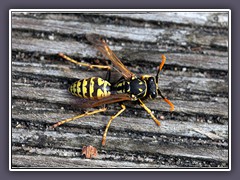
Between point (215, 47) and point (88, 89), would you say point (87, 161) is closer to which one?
point (88, 89)

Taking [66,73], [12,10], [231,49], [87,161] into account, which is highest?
[12,10]

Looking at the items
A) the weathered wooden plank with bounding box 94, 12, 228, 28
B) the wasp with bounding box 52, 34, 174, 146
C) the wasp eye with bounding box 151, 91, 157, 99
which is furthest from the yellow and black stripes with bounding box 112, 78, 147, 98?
the weathered wooden plank with bounding box 94, 12, 228, 28

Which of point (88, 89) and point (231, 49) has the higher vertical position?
point (231, 49)

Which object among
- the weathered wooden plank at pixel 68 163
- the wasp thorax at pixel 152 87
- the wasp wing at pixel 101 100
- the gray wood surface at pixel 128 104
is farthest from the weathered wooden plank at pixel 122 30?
the weathered wooden plank at pixel 68 163

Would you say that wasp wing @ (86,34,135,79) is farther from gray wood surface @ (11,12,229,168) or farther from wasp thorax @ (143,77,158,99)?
wasp thorax @ (143,77,158,99)

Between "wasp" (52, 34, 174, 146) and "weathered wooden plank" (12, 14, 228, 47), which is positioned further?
Answer: "weathered wooden plank" (12, 14, 228, 47)

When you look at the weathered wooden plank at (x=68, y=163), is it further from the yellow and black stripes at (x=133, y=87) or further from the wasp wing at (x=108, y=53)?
the wasp wing at (x=108, y=53)

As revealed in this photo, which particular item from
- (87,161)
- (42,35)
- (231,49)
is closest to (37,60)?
(42,35)


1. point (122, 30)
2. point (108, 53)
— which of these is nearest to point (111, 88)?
point (108, 53)
